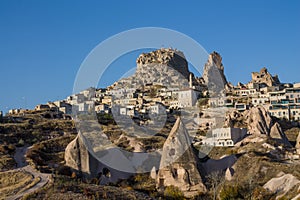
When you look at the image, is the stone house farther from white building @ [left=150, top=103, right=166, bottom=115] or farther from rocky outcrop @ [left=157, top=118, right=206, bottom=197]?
rocky outcrop @ [left=157, top=118, right=206, bottom=197]

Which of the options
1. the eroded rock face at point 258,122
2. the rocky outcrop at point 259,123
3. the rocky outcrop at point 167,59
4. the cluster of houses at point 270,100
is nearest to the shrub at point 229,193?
the rocky outcrop at point 259,123

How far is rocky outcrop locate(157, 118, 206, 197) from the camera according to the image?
39.2 meters

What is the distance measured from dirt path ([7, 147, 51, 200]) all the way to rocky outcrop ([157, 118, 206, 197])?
8.59 meters

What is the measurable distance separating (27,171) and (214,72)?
77.5m

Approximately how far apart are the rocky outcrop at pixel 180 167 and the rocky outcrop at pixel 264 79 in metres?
Result: 55.2

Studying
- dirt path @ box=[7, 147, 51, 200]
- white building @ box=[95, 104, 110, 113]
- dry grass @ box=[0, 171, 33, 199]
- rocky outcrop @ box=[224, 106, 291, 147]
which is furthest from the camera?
white building @ box=[95, 104, 110, 113]

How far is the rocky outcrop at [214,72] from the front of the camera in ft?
364

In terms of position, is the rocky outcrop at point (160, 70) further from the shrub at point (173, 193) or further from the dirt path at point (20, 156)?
the shrub at point (173, 193)

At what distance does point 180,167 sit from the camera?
1597 inches

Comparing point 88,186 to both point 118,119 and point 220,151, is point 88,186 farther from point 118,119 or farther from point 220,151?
point 118,119

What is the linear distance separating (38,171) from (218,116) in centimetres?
3585

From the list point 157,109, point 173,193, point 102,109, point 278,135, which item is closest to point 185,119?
point 157,109

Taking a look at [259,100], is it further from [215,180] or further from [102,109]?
[215,180]

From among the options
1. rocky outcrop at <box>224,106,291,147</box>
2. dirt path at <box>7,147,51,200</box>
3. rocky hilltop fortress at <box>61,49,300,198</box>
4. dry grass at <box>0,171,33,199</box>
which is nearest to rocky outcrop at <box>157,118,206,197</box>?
rocky hilltop fortress at <box>61,49,300,198</box>
